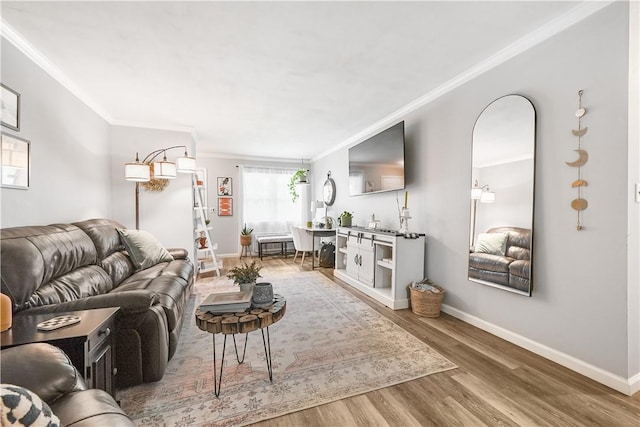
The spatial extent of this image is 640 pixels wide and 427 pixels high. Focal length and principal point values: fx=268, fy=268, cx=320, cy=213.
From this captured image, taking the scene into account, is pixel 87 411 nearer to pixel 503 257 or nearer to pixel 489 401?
pixel 489 401

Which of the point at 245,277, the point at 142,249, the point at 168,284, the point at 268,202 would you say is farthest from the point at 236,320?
the point at 268,202

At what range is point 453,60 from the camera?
2.49 metres

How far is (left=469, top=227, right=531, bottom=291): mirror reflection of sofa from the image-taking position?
87.4 inches

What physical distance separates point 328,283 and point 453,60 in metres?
3.27

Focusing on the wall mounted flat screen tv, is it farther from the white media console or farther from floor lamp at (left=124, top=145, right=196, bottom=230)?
floor lamp at (left=124, top=145, right=196, bottom=230)

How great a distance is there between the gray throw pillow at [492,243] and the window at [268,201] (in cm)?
517

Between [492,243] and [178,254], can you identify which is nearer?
[492,243]

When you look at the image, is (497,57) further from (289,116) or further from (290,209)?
(290,209)

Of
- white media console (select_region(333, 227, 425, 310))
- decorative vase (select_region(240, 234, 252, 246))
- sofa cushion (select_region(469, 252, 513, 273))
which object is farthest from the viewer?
decorative vase (select_region(240, 234, 252, 246))

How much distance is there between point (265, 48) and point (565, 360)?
339 centimetres

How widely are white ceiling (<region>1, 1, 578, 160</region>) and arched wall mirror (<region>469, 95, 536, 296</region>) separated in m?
0.62

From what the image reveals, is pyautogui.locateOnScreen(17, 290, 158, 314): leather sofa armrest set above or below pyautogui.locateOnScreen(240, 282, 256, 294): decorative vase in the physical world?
below

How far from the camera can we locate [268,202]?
6969 mm

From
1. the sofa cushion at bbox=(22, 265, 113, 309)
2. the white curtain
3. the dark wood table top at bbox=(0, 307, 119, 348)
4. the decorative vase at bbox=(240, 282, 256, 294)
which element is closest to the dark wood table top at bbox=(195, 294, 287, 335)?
the decorative vase at bbox=(240, 282, 256, 294)
